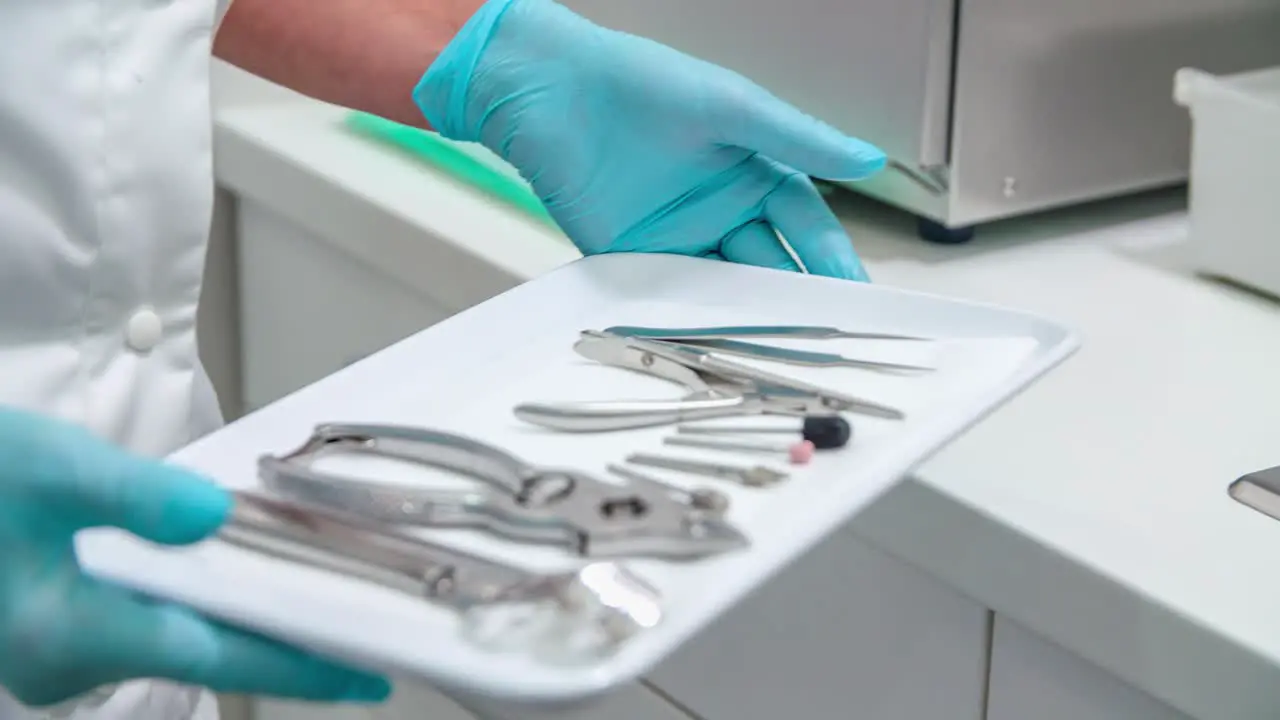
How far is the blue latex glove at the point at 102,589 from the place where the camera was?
1.10 ft

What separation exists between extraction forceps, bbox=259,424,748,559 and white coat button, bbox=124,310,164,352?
17 cm

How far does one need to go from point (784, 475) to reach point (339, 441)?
0.13 m

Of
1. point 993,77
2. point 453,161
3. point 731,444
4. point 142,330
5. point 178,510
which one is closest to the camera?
point 178,510

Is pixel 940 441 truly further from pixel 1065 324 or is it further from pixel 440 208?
pixel 440 208

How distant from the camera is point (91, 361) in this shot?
1.79 ft

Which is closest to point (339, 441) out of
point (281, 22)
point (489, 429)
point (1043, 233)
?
point (489, 429)

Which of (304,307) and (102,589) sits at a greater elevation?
(102,589)

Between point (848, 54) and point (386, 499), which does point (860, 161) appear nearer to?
point (848, 54)

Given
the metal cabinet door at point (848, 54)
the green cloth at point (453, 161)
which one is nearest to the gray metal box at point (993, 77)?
the metal cabinet door at point (848, 54)

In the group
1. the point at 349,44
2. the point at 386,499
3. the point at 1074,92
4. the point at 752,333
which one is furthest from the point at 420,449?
the point at 1074,92

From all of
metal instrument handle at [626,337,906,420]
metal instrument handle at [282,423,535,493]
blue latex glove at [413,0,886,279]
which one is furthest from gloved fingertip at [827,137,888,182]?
metal instrument handle at [282,423,535,493]

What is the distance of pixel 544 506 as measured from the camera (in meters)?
0.39

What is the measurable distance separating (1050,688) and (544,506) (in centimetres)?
21

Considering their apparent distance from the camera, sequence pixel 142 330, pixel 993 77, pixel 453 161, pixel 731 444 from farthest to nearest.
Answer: pixel 453 161 → pixel 993 77 → pixel 142 330 → pixel 731 444
